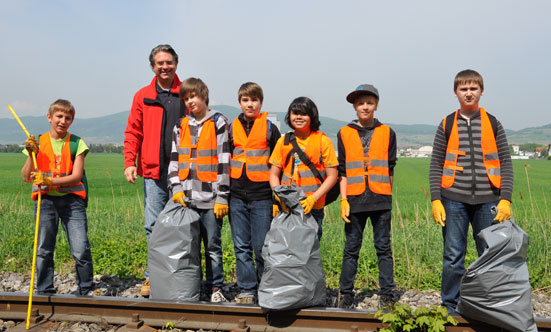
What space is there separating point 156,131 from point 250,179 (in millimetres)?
1160

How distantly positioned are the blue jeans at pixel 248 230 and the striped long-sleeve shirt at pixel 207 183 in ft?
0.58

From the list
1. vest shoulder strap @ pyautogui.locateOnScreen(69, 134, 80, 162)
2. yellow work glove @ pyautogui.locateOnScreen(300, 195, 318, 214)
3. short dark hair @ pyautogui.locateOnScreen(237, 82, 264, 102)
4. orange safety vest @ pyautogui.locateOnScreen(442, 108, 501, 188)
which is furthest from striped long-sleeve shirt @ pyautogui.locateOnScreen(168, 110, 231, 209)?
orange safety vest @ pyautogui.locateOnScreen(442, 108, 501, 188)

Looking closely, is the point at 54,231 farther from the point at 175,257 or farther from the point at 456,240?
the point at 456,240

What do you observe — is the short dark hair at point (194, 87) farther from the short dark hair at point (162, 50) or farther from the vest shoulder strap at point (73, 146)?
the vest shoulder strap at point (73, 146)

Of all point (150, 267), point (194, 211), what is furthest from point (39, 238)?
point (194, 211)

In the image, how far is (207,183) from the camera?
3613mm

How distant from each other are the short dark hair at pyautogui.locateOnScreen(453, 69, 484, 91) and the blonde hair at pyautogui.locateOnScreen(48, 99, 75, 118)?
3.40 m

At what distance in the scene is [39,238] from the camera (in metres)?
3.78

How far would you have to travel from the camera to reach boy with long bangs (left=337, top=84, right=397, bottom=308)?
3512 mm

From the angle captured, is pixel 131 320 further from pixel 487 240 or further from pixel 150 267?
pixel 487 240

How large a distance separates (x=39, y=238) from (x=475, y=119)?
156 inches

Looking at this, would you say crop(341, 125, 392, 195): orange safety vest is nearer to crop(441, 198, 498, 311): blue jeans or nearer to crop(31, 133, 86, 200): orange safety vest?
crop(441, 198, 498, 311): blue jeans

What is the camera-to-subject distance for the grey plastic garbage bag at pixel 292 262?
3.16 meters

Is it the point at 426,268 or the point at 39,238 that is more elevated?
the point at 39,238
